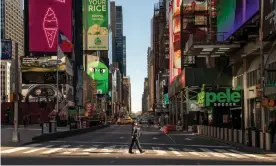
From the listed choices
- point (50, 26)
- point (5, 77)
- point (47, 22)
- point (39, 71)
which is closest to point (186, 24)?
point (39, 71)

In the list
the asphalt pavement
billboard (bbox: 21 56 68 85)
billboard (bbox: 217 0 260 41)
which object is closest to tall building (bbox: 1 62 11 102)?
billboard (bbox: 21 56 68 85)

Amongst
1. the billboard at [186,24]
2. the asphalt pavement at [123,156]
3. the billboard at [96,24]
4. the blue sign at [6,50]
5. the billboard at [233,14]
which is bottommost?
the asphalt pavement at [123,156]

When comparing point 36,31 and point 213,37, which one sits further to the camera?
point 36,31

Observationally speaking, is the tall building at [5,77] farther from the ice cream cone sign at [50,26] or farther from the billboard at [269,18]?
the billboard at [269,18]

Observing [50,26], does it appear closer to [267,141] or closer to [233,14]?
[233,14]

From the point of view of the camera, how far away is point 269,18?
31.5m

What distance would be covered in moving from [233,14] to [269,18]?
1308cm

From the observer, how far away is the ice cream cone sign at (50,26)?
117 metres

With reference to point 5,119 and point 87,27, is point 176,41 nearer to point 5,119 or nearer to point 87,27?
point 5,119

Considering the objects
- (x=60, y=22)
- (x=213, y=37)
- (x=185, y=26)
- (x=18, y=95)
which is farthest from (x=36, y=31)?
(x=18, y=95)

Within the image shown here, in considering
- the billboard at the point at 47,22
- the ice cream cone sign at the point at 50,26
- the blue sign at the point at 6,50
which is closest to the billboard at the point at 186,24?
the billboard at the point at 47,22

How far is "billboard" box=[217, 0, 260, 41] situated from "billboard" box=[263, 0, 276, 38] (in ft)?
12.5

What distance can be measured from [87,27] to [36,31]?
189 ft

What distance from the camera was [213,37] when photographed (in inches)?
2160
